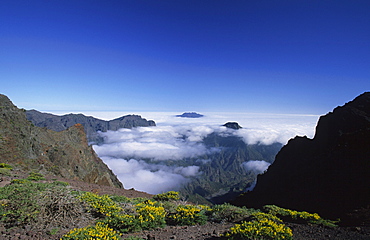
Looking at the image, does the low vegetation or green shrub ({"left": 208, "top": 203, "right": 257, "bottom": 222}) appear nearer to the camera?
the low vegetation

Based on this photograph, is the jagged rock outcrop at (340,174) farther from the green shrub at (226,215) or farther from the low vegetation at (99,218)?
the low vegetation at (99,218)

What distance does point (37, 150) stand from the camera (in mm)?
27859

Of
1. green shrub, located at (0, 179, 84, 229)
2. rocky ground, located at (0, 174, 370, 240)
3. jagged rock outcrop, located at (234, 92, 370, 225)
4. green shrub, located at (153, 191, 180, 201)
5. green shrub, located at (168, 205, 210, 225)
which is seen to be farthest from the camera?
jagged rock outcrop, located at (234, 92, 370, 225)

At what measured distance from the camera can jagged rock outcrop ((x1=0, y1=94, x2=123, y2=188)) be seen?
2354 cm

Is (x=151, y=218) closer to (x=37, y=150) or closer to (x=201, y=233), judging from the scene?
(x=201, y=233)

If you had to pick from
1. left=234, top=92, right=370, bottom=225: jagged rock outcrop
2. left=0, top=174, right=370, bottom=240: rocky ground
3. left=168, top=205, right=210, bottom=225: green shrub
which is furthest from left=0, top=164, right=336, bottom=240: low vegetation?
left=234, top=92, right=370, bottom=225: jagged rock outcrop

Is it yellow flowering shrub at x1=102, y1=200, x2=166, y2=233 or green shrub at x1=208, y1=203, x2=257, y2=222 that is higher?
yellow flowering shrub at x1=102, y1=200, x2=166, y2=233

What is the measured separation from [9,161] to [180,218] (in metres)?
23.5

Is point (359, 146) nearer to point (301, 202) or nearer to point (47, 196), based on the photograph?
point (301, 202)

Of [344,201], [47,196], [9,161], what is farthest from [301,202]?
[9,161]

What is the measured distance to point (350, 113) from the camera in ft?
122

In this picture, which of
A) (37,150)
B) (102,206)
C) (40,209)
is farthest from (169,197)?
(37,150)

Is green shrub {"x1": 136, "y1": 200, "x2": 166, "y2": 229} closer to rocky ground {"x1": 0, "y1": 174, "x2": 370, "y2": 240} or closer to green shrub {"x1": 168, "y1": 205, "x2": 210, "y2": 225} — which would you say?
rocky ground {"x1": 0, "y1": 174, "x2": 370, "y2": 240}

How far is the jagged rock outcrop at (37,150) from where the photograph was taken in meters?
23.5
